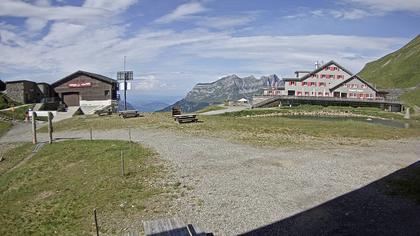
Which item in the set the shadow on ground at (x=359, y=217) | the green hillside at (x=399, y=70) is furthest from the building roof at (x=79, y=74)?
the green hillside at (x=399, y=70)

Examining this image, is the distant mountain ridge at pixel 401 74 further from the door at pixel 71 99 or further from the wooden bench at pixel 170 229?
the wooden bench at pixel 170 229

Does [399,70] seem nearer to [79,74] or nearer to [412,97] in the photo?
[412,97]

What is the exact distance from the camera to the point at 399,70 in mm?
130875

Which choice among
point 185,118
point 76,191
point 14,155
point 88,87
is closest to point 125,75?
point 88,87

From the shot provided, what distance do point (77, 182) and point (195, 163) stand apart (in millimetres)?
6286

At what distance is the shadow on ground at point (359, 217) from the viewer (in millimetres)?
10969

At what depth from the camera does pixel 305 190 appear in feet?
48.5

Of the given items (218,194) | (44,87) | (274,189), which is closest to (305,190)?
(274,189)

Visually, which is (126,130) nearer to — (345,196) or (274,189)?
(274,189)

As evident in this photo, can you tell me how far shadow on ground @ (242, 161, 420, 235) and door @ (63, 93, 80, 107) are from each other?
2593 inches

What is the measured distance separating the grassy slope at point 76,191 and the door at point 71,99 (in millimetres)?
49017

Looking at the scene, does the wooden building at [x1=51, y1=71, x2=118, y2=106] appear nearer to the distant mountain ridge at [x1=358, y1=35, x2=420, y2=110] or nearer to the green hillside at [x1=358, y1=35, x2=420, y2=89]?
the distant mountain ridge at [x1=358, y1=35, x2=420, y2=110]

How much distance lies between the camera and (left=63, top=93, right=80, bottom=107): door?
70.9 meters

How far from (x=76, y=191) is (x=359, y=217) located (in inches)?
480
